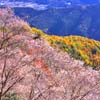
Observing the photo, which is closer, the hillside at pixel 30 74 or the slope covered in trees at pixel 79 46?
the hillside at pixel 30 74

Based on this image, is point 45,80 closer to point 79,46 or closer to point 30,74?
point 30,74

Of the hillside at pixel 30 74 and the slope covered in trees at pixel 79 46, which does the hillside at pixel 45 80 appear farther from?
the slope covered in trees at pixel 79 46

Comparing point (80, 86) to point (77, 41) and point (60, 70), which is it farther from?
point (77, 41)

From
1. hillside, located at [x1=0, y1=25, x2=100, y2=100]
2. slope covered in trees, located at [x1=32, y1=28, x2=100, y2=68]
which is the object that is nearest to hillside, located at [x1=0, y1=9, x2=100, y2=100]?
hillside, located at [x1=0, y1=25, x2=100, y2=100]

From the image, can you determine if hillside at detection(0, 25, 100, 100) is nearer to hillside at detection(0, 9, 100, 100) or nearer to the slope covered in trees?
hillside at detection(0, 9, 100, 100)

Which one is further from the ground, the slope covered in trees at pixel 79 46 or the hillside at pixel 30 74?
the slope covered in trees at pixel 79 46

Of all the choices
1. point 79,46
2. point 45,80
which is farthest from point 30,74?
point 79,46

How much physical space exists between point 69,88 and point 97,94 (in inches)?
78.3

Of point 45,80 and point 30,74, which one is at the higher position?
point 30,74

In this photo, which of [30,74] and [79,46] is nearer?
[30,74]

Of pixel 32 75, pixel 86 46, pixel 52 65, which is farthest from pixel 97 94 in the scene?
pixel 86 46

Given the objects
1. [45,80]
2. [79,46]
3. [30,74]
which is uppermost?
[79,46]

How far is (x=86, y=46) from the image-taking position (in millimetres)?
116438

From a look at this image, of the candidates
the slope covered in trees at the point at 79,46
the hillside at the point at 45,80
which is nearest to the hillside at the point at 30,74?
the hillside at the point at 45,80
